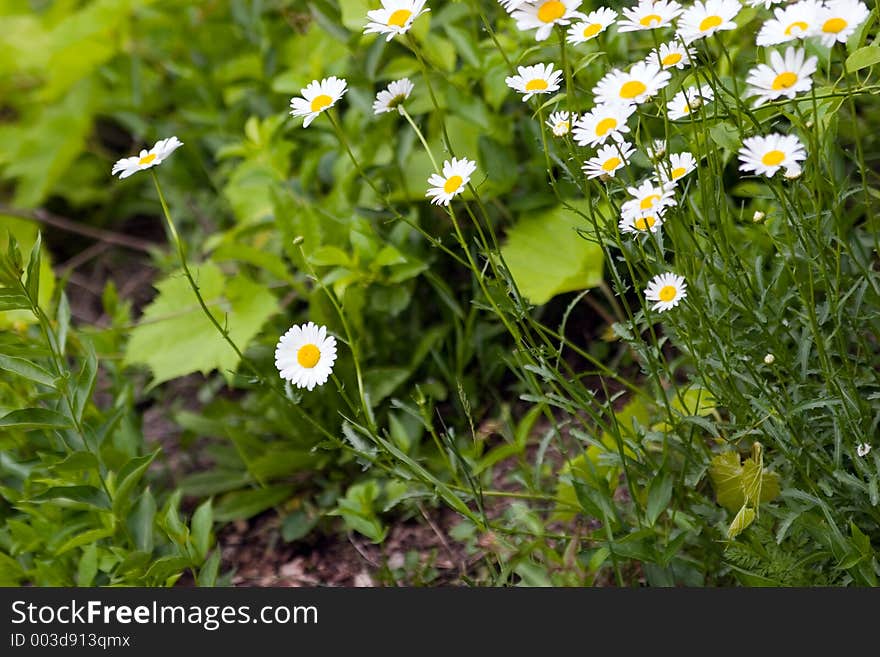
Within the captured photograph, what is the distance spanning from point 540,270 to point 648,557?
0.72 metres

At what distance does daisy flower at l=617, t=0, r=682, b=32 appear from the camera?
1.13m

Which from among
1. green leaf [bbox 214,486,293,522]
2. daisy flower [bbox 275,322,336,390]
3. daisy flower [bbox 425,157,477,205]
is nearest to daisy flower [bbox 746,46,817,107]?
daisy flower [bbox 425,157,477,205]

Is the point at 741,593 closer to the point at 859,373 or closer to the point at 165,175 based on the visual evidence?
the point at 859,373

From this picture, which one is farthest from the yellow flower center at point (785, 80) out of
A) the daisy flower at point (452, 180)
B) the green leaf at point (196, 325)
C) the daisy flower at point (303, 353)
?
the green leaf at point (196, 325)

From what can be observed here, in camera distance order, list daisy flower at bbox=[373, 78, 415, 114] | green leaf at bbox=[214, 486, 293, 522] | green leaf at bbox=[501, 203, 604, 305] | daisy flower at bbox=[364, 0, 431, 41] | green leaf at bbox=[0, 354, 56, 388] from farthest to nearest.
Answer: green leaf at bbox=[214, 486, 293, 522] < green leaf at bbox=[501, 203, 604, 305] < green leaf at bbox=[0, 354, 56, 388] < daisy flower at bbox=[373, 78, 415, 114] < daisy flower at bbox=[364, 0, 431, 41]

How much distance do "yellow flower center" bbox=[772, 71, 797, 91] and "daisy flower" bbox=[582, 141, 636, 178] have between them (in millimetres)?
199

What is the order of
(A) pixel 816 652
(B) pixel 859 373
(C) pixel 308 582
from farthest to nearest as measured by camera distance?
(C) pixel 308 582, (B) pixel 859 373, (A) pixel 816 652

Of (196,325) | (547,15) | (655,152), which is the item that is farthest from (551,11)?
(196,325)

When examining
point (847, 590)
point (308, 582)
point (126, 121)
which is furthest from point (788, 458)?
point (126, 121)

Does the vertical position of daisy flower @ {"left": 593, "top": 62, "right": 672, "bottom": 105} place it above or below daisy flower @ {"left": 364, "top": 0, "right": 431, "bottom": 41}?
below

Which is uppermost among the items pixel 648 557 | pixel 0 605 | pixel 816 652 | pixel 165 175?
pixel 165 175

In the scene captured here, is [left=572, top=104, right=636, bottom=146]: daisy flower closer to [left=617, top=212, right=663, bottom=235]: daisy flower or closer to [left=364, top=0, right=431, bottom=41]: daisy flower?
[left=617, top=212, right=663, bottom=235]: daisy flower

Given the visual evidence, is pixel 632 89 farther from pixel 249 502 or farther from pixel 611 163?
→ pixel 249 502

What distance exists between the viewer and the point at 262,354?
1972mm
